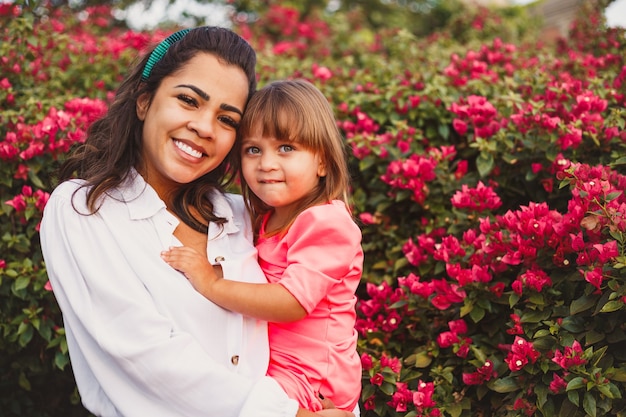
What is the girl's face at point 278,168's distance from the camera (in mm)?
2135

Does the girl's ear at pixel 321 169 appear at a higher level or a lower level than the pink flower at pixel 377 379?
higher

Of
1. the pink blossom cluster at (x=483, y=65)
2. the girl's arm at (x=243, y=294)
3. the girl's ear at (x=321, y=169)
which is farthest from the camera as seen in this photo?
the pink blossom cluster at (x=483, y=65)

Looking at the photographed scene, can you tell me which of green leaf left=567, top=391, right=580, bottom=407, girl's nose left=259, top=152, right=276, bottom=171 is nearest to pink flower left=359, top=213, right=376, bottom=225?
girl's nose left=259, top=152, right=276, bottom=171

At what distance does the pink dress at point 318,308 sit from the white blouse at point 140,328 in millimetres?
112

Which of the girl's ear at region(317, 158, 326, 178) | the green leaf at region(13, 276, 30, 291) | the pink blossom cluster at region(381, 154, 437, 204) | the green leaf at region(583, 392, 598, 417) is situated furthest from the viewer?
the pink blossom cluster at region(381, 154, 437, 204)

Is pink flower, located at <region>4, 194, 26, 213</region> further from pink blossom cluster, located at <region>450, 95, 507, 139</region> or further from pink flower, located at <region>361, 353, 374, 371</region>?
pink blossom cluster, located at <region>450, 95, 507, 139</region>

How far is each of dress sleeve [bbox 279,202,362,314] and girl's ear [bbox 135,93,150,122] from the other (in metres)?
0.65

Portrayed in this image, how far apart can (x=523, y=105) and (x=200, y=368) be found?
2.26 meters

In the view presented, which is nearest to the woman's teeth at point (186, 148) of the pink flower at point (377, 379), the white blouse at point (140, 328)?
the white blouse at point (140, 328)

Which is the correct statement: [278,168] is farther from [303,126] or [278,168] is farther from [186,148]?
[186,148]

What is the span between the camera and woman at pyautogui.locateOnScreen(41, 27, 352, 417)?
175cm

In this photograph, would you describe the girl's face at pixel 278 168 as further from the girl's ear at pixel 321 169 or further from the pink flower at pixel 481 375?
the pink flower at pixel 481 375

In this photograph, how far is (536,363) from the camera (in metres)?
2.23

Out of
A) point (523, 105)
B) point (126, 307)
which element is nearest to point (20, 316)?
point (126, 307)
